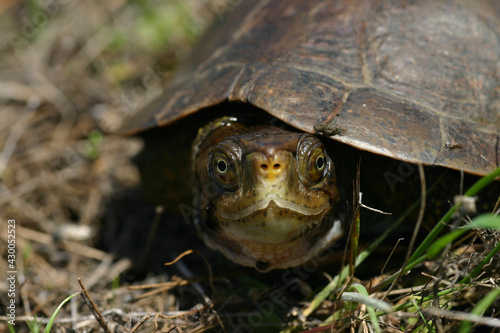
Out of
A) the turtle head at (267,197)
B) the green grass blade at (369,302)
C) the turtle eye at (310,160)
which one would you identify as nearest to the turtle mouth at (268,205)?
the turtle head at (267,197)

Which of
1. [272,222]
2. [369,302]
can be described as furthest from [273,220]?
[369,302]

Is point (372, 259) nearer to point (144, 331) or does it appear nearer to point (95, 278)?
point (144, 331)

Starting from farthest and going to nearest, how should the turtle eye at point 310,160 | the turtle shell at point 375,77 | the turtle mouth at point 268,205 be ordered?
the turtle shell at point 375,77, the turtle eye at point 310,160, the turtle mouth at point 268,205

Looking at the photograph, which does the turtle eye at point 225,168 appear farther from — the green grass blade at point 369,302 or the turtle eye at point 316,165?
the green grass blade at point 369,302

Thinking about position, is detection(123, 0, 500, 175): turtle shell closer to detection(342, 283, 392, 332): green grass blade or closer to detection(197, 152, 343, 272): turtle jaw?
detection(197, 152, 343, 272): turtle jaw

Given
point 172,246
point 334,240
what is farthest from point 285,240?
point 172,246

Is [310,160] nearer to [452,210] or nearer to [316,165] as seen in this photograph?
[316,165]

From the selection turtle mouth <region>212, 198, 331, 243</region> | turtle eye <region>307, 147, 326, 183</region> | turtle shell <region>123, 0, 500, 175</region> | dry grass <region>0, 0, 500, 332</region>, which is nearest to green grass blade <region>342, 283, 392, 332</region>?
dry grass <region>0, 0, 500, 332</region>
